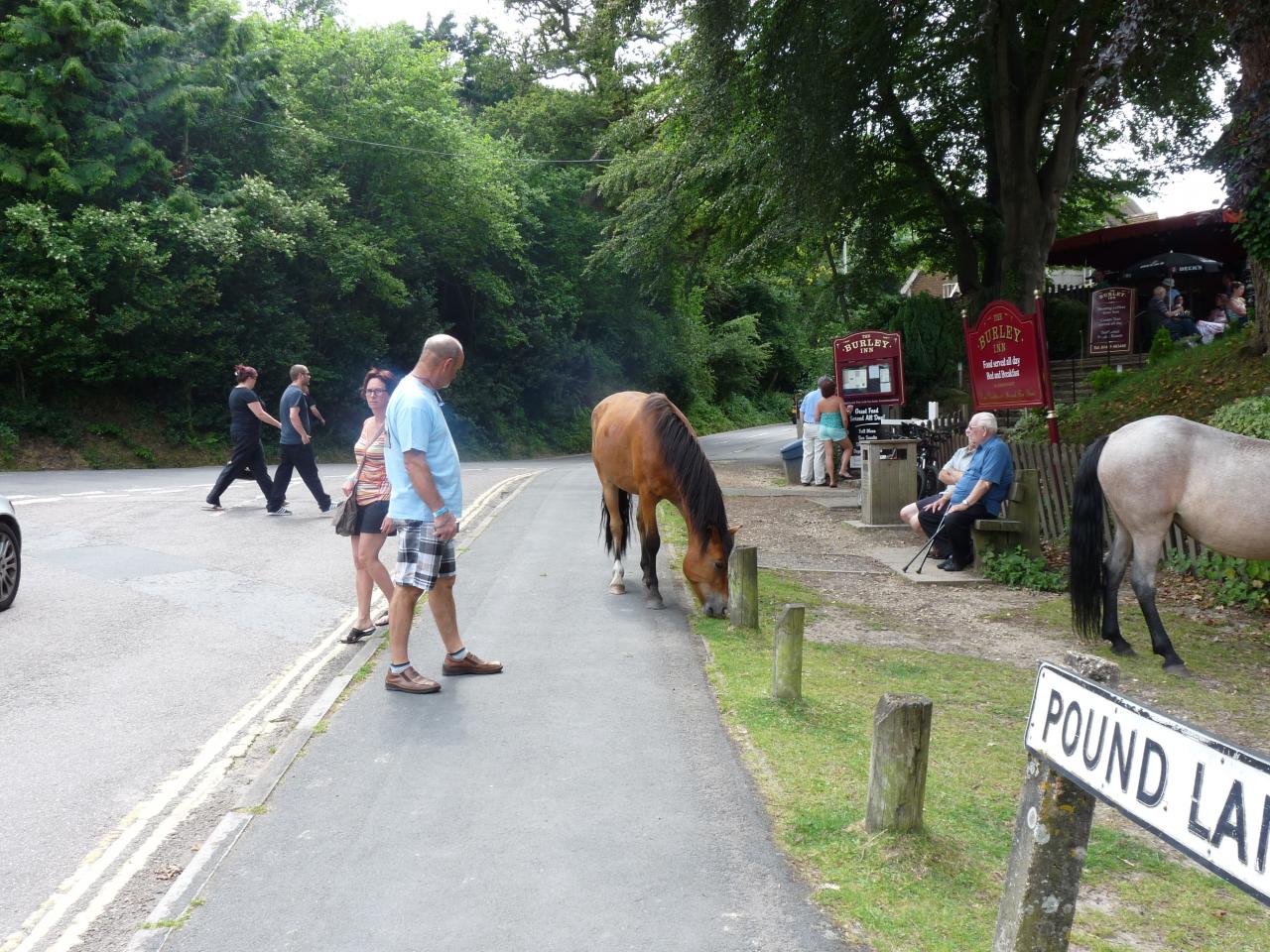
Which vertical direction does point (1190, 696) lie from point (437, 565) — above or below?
below

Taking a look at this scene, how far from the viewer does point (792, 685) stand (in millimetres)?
5418

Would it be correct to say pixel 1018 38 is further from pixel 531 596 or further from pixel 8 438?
pixel 8 438

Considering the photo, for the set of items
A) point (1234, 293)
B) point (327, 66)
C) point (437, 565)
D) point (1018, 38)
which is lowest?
point (437, 565)

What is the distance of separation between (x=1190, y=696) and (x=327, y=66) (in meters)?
28.1

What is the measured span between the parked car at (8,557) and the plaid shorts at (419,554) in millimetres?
4007

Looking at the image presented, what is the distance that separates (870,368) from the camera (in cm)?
1816

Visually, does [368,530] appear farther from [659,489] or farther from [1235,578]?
[1235,578]

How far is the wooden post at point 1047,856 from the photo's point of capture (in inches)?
91.3

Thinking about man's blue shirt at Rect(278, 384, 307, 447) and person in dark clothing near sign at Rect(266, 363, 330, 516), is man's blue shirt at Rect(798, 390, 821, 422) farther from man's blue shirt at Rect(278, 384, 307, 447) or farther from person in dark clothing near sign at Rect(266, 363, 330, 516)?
man's blue shirt at Rect(278, 384, 307, 447)

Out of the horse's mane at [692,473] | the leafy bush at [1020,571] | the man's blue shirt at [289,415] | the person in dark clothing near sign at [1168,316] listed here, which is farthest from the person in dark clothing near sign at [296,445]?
the person in dark clothing near sign at [1168,316]

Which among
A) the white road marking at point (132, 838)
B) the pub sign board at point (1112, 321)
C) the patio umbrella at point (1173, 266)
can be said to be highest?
the patio umbrella at point (1173, 266)

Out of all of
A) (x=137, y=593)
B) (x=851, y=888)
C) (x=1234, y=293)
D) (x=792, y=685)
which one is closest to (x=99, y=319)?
(x=137, y=593)

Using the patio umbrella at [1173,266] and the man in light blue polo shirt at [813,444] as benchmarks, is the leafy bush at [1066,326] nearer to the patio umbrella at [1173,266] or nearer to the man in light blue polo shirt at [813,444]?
the patio umbrella at [1173,266]

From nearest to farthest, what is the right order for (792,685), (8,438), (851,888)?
(851,888), (792,685), (8,438)
